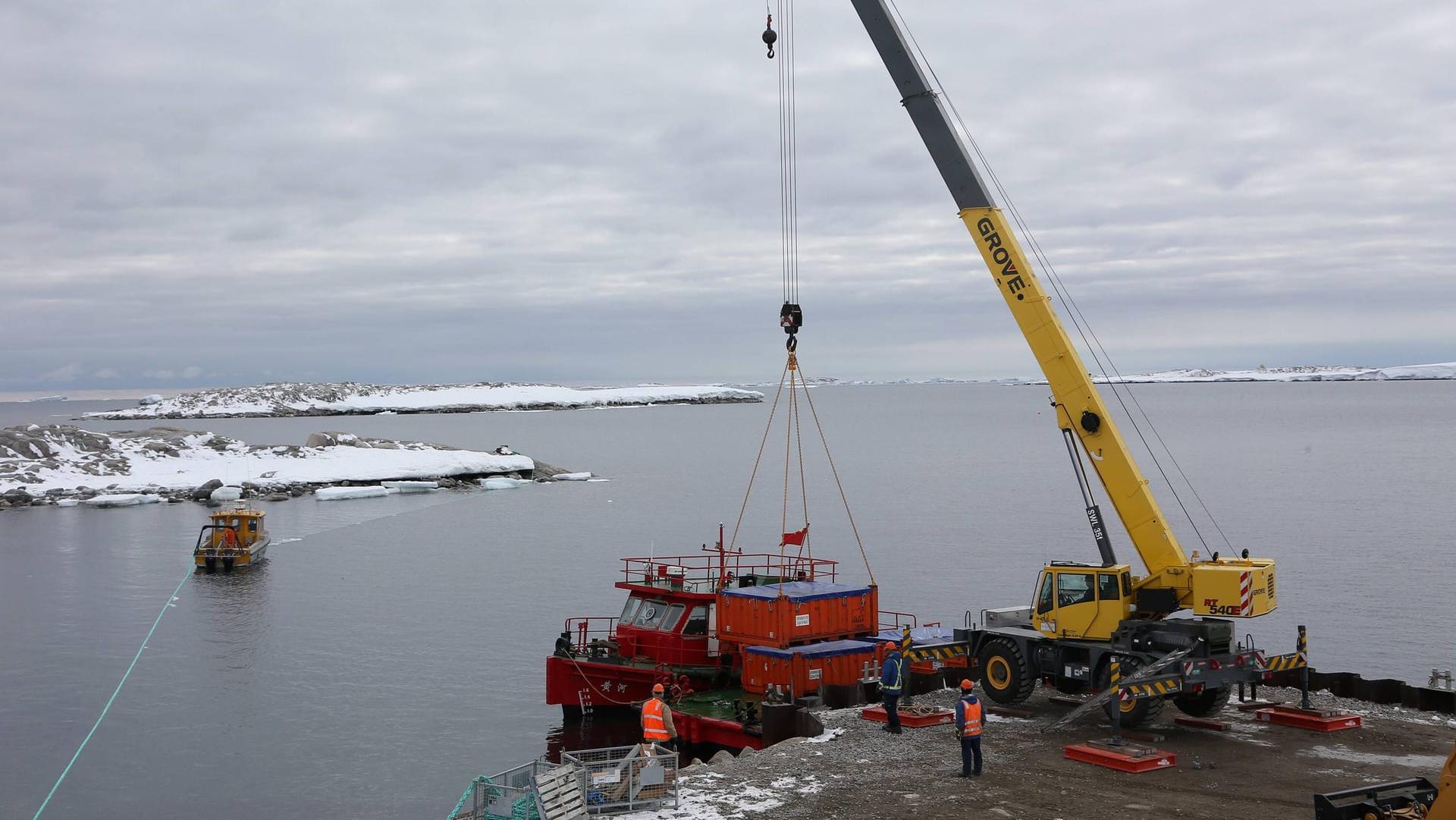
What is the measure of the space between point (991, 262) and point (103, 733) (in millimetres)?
23400

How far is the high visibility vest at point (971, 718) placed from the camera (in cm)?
1566

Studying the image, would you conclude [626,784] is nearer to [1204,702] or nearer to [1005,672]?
[1005,672]

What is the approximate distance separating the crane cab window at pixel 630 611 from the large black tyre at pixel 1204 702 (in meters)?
12.8

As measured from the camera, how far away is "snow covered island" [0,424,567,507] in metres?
84.1

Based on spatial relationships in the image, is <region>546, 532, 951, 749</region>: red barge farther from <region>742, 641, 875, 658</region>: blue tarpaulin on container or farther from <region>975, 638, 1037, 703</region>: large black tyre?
<region>975, 638, 1037, 703</region>: large black tyre

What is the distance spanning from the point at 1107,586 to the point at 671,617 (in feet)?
36.1

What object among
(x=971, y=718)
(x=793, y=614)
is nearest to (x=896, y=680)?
(x=971, y=718)

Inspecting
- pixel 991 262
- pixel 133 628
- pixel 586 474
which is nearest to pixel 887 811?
pixel 991 262

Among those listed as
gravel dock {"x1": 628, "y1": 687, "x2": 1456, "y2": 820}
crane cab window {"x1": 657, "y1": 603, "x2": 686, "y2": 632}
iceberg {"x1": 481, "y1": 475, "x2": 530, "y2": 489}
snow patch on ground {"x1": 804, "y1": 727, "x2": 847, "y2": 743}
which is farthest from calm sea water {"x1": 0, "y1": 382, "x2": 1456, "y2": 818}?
gravel dock {"x1": 628, "y1": 687, "x2": 1456, "y2": 820}

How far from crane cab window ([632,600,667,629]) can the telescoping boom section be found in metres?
10.9

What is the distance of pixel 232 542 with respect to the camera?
51.8 meters

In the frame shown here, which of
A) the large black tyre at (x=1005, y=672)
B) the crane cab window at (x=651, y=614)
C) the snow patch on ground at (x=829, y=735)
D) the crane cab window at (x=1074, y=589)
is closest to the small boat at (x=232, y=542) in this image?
the crane cab window at (x=651, y=614)

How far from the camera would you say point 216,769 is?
80.4ft

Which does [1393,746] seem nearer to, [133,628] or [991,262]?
[991,262]
